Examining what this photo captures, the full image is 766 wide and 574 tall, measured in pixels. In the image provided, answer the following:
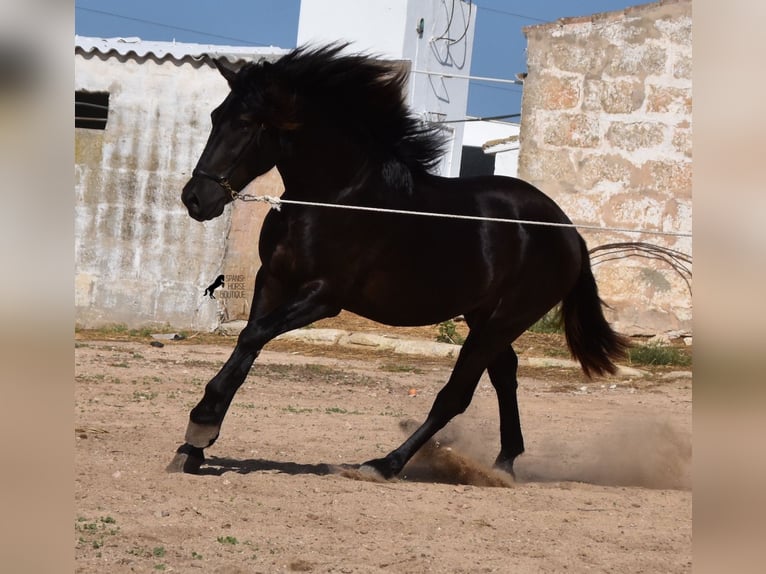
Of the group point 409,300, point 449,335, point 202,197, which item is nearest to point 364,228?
point 409,300

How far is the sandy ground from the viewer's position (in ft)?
12.7

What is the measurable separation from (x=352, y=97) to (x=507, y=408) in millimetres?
2219

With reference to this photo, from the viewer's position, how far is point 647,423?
25.2ft

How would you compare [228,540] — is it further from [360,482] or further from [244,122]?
[244,122]

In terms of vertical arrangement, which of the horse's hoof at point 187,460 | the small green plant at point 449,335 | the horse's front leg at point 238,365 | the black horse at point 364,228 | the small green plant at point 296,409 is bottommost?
the small green plant at point 449,335

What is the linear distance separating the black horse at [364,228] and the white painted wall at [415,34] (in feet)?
45.0

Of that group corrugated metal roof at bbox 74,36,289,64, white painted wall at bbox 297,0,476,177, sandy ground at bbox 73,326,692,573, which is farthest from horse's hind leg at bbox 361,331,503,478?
white painted wall at bbox 297,0,476,177

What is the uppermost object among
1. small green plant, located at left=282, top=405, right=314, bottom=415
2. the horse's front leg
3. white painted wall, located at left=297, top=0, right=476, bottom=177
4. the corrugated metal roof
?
white painted wall, located at left=297, top=0, right=476, bottom=177

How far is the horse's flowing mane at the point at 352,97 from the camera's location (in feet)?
17.9

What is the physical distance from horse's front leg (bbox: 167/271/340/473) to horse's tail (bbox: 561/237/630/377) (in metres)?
2.17

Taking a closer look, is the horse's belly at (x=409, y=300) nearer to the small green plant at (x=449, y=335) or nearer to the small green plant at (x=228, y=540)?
the small green plant at (x=228, y=540)

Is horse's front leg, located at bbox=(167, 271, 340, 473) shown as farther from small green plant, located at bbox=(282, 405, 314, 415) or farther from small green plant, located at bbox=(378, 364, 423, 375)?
small green plant, located at bbox=(378, 364, 423, 375)

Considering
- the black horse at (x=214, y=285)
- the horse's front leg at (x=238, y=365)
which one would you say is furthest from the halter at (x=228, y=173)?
the black horse at (x=214, y=285)
